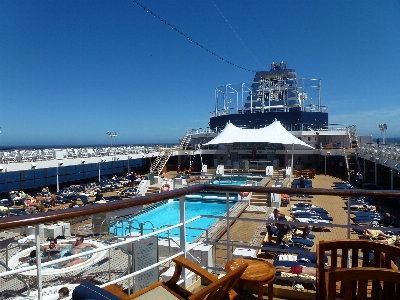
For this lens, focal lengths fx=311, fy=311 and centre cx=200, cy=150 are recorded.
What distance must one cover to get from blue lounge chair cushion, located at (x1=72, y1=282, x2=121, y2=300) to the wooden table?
122cm

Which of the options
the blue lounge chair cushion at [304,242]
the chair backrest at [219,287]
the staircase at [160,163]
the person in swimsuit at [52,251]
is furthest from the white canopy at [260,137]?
the chair backrest at [219,287]

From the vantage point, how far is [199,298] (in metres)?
1.40

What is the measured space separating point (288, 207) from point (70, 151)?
1419 centimetres

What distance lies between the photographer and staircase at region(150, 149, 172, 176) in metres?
23.3

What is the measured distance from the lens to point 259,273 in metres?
2.17

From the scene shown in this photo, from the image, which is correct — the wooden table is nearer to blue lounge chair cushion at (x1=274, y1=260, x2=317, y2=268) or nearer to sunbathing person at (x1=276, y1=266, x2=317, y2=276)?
sunbathing person at (x1=276, y1=266, x2=317, y2=276)

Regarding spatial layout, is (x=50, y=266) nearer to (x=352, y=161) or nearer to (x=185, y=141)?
(x=352, y=161)

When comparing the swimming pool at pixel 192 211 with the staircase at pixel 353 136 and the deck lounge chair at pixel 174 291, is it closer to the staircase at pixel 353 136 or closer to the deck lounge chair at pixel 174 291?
Result: the deck lounge chair at pixel 174 291

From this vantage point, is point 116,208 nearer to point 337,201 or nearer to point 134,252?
point 134,252

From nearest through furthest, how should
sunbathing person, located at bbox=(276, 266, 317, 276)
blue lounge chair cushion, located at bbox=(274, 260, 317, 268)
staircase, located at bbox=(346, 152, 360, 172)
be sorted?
1. sunbathing person, located at bbox=(276, 266, 317, 276)
2. blue lounge chair cushion, located at bbox=(274, 260, 317, 268)
3. staircase, located at bbox=(346, 152, 360, 172)

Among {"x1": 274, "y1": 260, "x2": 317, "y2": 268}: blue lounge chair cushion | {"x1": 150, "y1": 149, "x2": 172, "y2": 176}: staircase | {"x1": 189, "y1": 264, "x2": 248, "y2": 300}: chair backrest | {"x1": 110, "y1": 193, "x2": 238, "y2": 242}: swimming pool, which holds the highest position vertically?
{"x1": 189, "y1": 264, "x2": 248, "y2": 300}: chair backrest

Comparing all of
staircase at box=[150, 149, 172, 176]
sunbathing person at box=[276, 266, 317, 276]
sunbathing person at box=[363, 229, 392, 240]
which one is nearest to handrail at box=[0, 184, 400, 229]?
sunbathing person at box=[276, 266, 317, 276]

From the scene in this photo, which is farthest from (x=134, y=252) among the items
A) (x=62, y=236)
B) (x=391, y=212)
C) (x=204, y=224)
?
(x=391, y=212)

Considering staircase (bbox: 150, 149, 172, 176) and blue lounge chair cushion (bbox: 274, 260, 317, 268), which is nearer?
blue lounge chair cushion (bbox: 274, 260, 317, 268)
